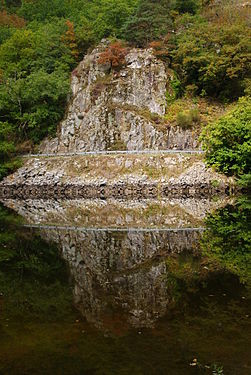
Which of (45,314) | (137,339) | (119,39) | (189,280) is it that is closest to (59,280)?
(45,314)

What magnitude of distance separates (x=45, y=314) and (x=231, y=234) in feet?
38.0

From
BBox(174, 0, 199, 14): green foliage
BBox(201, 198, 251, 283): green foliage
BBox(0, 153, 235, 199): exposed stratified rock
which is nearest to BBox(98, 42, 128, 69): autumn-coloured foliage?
BBox(0, 153, 235, 199): exposed stratified rock

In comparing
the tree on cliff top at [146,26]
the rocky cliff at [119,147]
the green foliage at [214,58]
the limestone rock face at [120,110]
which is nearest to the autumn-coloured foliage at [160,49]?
the limestone rock face at [120,110]

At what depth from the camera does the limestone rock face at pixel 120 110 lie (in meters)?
49.2

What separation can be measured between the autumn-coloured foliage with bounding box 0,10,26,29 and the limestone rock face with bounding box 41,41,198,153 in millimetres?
30866

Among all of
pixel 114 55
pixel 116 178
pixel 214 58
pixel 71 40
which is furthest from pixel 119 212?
pixel 71 40

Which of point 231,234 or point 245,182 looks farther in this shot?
point 245,182

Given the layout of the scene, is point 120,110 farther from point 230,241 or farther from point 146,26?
point 230,241

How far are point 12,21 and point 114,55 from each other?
37.3m

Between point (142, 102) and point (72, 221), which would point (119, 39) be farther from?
point (72, 221)

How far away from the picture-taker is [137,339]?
29.3 ft

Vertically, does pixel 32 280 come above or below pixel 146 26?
below

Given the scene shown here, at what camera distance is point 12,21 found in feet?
269

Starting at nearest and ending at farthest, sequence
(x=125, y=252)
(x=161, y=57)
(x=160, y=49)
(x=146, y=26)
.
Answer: (x=125, y=252) < (x=160, y=49) < (x=161, y=57) < (x=146, y=26)
